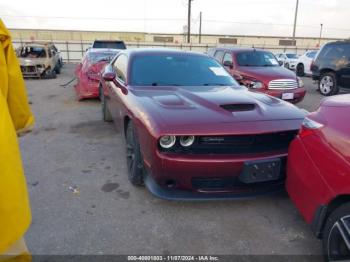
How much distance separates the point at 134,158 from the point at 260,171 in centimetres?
134

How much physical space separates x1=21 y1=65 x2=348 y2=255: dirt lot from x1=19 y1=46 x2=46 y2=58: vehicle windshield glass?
11620 millimetres

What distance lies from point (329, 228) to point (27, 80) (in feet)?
46.4

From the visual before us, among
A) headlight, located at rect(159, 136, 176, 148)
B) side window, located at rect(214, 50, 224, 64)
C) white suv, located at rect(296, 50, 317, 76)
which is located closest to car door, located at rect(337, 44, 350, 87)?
side window, located at rect(214, 50, 224, 64)

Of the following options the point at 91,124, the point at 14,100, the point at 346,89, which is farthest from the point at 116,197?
the point at 346,89

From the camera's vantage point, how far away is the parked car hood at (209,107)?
9.63 feet

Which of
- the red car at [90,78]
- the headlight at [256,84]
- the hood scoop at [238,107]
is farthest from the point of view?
the red car at [90,78]

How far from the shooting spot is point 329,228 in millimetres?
2234

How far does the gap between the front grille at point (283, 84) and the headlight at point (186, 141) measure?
231 inches

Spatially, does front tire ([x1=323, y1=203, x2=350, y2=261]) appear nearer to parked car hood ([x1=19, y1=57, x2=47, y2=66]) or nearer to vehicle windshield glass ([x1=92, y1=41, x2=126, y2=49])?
parked car hood ([x1=19, y1=57, x2=47, y2=66])

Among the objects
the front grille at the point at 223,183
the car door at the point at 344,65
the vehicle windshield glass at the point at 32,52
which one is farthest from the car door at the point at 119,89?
the vehicle windshield glass at the point at 32,52

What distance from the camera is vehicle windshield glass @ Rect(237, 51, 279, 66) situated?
9336 millimetres

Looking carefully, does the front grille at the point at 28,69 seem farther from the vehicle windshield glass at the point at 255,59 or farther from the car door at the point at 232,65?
the vehicle windshield glass at the point at 255,59

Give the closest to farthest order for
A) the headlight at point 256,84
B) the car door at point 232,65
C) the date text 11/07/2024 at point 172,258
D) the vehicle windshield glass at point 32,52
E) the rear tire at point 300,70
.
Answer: the date text 11/07/2024 at point 172,258
the headlight at point 256,84
the car door at point 232,65
the vehicle windshield glass at point 32,52
the rear tire at point 300,70

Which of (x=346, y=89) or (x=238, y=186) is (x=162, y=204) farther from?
(x=346, y=89)
